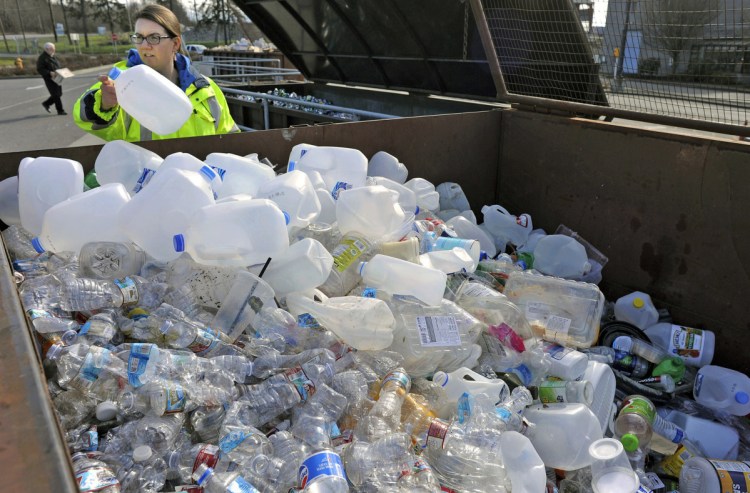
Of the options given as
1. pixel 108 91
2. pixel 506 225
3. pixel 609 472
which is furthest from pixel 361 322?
pixel 108 91

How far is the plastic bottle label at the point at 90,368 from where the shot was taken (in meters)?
1.57

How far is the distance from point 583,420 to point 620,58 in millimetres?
2920

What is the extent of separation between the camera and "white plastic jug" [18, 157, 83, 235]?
7.43 feet

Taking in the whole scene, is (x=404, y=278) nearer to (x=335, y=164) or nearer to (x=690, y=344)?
→ (x=335, y=164)

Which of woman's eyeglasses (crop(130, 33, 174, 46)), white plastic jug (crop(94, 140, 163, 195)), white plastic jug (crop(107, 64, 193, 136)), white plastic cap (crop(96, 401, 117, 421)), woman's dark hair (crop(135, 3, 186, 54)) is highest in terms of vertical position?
woman's dark hair (crop(135, 3, 186, 54))

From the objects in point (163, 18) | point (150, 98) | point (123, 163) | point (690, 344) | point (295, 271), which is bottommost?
point (690, 344)

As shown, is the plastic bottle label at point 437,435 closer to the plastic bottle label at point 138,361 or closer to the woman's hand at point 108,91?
the plastic bottle label at point 138,361

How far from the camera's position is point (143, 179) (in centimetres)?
240

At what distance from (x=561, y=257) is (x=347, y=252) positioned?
1.24 meters

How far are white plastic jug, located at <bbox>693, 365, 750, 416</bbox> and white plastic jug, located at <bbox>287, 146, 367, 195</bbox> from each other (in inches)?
69.0

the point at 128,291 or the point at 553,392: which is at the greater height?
the point at 128,291

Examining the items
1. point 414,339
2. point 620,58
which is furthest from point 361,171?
point 620,58

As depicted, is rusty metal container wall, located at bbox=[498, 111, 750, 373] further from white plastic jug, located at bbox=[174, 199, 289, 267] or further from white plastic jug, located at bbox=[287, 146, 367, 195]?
white plastic jug, located at bbox=[174, 199, 289, 267]

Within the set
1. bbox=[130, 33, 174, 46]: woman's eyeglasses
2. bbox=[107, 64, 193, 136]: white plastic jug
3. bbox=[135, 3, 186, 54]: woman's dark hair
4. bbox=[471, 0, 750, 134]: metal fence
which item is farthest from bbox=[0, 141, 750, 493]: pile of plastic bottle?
bbox=[471, 0, 750, 134]: metal fence
